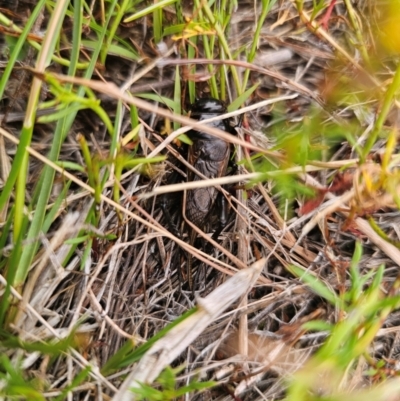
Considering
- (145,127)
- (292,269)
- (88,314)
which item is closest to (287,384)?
(292,269)

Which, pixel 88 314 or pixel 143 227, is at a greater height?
pixel 143 227

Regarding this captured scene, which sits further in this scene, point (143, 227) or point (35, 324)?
point (143, 227)

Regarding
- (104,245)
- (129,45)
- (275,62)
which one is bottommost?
(104,245)

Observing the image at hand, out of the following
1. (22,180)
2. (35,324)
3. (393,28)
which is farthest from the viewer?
(35,324)

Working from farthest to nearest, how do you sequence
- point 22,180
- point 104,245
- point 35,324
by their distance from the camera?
point 104,245 < point 35,324 < point 22,180

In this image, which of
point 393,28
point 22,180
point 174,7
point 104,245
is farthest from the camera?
point 174,7

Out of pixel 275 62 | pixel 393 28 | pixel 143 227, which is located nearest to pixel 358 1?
pixel 275 62

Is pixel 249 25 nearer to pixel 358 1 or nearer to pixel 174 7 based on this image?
pixel 174 7

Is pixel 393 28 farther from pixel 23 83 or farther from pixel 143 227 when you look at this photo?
pixel 23 83

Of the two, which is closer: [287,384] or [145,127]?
[287,384]
